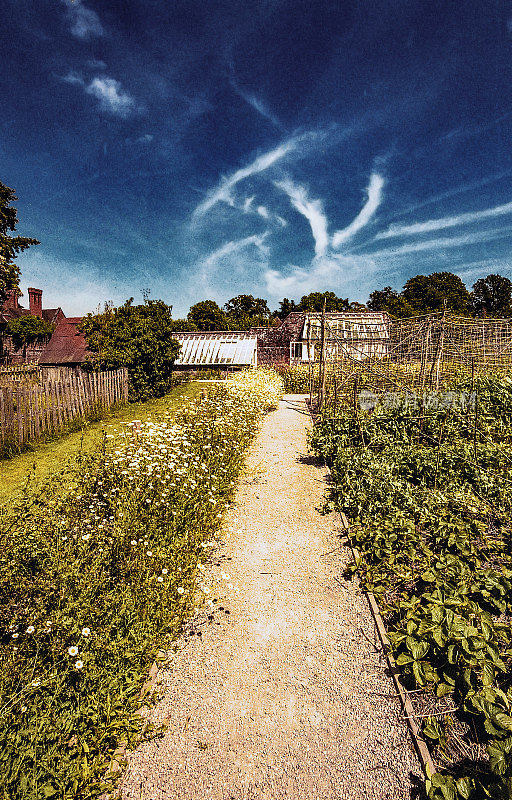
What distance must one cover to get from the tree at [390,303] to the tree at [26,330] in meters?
56.8

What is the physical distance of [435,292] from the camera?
76.6 metres

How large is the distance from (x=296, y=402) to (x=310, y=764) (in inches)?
632

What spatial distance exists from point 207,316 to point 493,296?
57591 mm

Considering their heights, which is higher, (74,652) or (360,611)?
(74,652)

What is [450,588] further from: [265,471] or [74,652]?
[265,471]

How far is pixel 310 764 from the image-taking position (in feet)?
7.97

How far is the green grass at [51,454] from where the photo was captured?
6727 mm

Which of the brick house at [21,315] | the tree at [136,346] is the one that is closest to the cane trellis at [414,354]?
the tree at [136,346]

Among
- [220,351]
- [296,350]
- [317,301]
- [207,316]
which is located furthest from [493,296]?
[220,351]

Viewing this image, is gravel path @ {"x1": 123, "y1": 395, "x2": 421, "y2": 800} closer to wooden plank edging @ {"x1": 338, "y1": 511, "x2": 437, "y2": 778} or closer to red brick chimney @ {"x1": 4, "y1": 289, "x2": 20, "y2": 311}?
wooden plank edging @ {"x1": 338, "y1": 511, "x2": 437, "y2": 778}

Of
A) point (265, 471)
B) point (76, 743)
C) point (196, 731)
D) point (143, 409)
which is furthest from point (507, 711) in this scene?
point (143, 409)

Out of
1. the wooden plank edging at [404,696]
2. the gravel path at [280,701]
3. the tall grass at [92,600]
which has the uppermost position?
the tall grass at [92,600]

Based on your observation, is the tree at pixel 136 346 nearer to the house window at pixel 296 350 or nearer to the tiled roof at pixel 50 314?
the house window at pixel 296 350

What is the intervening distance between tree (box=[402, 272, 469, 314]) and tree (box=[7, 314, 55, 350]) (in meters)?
65.7
